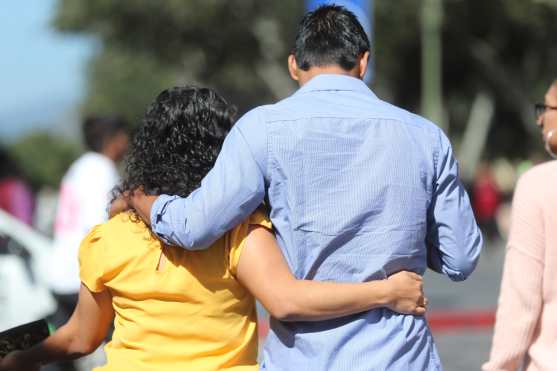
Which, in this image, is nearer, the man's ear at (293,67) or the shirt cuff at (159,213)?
the shirt cuff at (159,213)

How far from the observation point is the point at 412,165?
3074 millimetres

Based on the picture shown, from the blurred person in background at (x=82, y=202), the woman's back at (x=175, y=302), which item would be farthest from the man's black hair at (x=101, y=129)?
the woman's back at (x=175, y=302)

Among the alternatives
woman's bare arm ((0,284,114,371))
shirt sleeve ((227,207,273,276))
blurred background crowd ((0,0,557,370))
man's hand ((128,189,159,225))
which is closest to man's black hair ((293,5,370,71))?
shirt sleeve ((227,207,273,276))

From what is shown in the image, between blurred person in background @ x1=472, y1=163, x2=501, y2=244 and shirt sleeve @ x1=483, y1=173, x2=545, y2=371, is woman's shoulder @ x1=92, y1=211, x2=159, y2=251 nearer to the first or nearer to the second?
shirt sleeve @ x1=483, y1=173, x2=545, y2=371

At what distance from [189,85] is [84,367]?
5.29 metres

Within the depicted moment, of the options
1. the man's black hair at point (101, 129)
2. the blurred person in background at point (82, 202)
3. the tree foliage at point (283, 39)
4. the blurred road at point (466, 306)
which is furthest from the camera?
the tree foliage at point (283, 39)

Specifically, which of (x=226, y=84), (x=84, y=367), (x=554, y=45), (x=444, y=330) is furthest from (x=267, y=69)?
(x=84, y=367)

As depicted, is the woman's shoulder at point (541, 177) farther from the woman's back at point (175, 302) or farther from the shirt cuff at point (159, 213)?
the shirt cuff at point (159, 213)

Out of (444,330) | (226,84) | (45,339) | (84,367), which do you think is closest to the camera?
(45,339)

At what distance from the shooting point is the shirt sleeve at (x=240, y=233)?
3113 mm

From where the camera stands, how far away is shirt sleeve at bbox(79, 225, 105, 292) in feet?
10.6

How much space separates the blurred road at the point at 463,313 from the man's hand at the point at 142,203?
586 centimetres

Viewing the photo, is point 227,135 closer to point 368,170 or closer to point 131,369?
point 368,170

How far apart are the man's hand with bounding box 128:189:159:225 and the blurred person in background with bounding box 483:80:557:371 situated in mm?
1028
